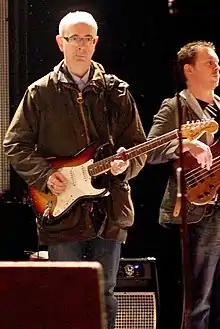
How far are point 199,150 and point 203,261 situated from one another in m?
0.57

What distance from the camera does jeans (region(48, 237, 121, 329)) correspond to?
3.22 m

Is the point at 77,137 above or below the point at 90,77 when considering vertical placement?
below

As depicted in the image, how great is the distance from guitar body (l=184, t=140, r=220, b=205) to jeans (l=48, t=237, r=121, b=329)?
0.50 meters

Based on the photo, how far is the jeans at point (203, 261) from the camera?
3.65 meters

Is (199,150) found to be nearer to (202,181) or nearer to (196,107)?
(202,181)

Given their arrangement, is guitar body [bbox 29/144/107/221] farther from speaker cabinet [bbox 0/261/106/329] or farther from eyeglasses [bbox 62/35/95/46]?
speaker cabinet [bbox 0/261/106/329]

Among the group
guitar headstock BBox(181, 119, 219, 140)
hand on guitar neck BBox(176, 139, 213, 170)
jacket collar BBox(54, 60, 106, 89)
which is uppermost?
jacket collar BBox(54, 60, 106, 89)

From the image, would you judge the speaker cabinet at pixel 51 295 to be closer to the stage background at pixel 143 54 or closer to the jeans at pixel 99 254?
the jeans at pixel 99 254

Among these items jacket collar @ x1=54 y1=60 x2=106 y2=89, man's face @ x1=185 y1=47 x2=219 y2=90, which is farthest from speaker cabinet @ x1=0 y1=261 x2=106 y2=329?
man's face @ x1=185 y1=47 x2=219 y2=90

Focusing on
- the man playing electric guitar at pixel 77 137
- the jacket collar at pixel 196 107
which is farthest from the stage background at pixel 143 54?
the man playing electric guitar at pixel 77 137

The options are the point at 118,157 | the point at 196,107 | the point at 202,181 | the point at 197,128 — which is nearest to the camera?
the point at 118,157

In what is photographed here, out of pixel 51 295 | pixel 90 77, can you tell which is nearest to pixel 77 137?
pixel 90 77

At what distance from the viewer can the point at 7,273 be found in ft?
5.93

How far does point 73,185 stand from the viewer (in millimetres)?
3236
